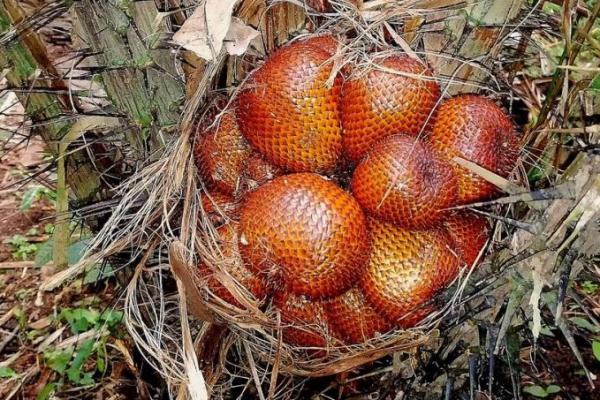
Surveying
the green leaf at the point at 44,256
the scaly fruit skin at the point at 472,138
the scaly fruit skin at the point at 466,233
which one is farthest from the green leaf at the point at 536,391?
the green leaf at the point at 44,256

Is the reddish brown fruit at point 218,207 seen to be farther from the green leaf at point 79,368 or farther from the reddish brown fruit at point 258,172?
the green leaf at point 79,368

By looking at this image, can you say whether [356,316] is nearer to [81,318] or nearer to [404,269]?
[404,269]

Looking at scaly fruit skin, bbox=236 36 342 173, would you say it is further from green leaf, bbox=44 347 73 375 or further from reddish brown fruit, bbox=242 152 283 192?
green leaf, bbox=44 347 73 375

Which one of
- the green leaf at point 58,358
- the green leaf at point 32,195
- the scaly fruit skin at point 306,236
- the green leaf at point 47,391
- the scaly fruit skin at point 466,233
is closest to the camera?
the scaly fruit skin at point 306,236

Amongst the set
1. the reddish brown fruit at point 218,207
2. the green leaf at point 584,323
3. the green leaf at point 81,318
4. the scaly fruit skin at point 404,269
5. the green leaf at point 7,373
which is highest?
the reddish brown fruit at point 218,207

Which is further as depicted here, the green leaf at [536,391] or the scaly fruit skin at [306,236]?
the green leaf at [536,391]

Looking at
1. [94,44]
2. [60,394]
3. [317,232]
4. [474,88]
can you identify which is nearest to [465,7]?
[474,88]

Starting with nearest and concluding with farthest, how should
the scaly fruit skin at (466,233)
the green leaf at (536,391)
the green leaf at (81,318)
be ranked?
the scaly fruit skin at (466,233)
the green leaf at (536,391)
the green leaf at (81,318)
